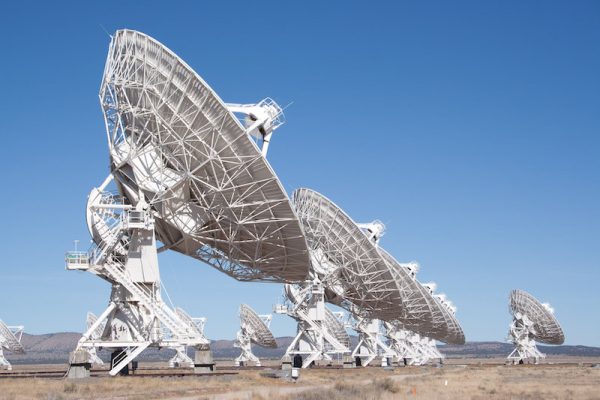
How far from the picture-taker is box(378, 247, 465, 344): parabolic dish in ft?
238

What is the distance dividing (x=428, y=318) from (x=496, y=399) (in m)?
50.2

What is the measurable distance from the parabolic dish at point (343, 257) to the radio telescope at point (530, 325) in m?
41.0

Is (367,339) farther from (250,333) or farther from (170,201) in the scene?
(170,201)

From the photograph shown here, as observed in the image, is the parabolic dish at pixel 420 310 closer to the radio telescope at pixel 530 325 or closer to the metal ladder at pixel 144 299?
the radio telescope at pixel 530 325

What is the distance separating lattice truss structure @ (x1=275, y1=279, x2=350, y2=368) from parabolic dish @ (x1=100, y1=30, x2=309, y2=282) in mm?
19966

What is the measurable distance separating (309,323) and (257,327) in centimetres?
3806

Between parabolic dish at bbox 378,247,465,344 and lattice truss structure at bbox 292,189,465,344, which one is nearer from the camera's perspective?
lattice truss structure at bbox 292,189,465,344

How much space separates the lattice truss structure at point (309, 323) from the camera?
65.1 m

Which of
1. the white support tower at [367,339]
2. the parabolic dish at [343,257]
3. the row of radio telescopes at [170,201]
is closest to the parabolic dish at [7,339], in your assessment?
the white support tower at [367,339]

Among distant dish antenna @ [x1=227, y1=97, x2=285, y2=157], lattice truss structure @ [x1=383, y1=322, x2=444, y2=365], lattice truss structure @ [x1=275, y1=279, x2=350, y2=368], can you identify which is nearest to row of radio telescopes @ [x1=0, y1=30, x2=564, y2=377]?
distant dish antenna @ [x1=227, y1=97, x2=285, y2=157]

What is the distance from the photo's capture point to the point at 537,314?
10381 cm

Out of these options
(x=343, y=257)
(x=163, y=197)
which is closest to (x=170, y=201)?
(x=163, y=197)

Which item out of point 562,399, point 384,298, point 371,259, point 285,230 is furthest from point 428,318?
point 562,399

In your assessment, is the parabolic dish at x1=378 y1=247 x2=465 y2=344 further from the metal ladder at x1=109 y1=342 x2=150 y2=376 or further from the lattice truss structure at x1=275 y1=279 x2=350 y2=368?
the metal ladder at x1=109 y1=342 x2=150 y2=376
